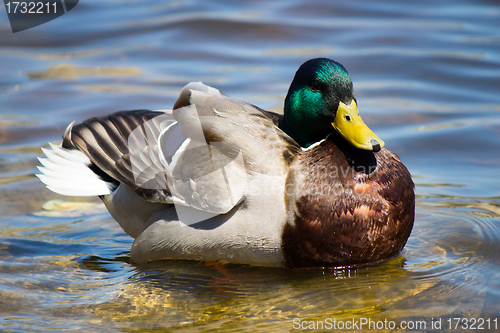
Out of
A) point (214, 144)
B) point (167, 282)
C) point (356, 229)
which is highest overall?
point (214, 144)

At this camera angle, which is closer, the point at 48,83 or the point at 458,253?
the point at 458,253

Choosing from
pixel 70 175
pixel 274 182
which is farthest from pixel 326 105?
pixel 70 175

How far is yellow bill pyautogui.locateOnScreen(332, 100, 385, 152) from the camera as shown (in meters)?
3.65

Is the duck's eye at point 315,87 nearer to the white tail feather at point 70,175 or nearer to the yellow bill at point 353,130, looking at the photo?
the yellow bill at point 353,130

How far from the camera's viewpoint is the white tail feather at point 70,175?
14.1ft

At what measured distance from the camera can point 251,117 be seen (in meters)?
3.96

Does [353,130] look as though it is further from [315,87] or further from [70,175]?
[70,175]

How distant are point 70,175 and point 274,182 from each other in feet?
5.32

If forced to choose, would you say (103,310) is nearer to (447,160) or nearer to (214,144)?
(214,144)

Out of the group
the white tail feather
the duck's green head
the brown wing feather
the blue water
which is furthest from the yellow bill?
the white tail feather

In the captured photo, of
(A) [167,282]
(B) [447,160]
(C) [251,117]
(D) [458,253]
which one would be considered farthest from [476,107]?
(A) [167,282]

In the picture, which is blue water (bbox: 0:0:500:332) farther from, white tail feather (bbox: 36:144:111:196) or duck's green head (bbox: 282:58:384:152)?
duck's green head (bbox: 282:58:384:152)

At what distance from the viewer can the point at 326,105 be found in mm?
3773

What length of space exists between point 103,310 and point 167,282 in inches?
19.4
